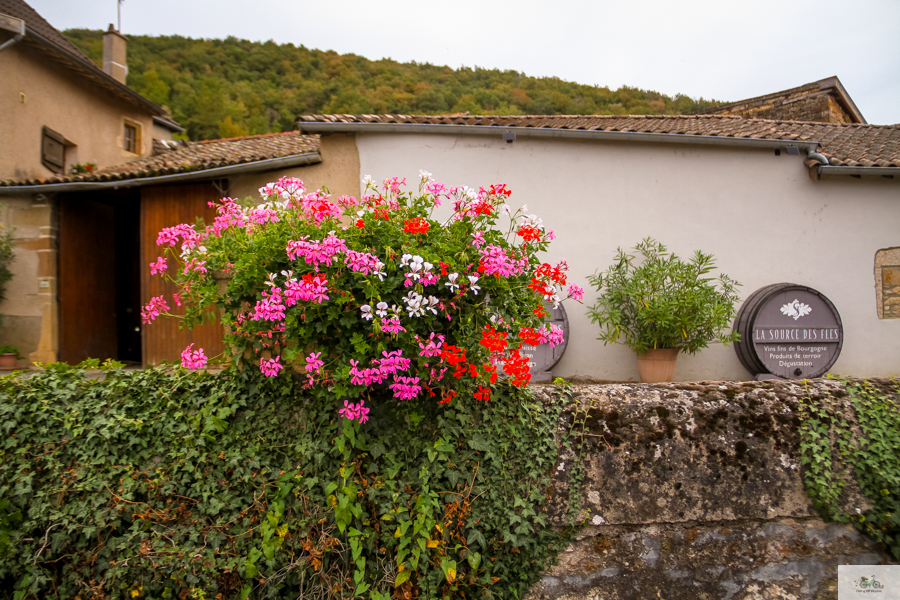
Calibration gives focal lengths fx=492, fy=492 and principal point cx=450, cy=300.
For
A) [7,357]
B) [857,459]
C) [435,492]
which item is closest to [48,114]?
[7,357]

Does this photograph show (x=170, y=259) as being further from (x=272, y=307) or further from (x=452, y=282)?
(x=452, y=282)

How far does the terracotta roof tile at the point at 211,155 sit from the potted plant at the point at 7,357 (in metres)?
2.63

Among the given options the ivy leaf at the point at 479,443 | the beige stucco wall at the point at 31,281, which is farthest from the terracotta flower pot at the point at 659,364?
the beige stucco wall at the point at 31,281

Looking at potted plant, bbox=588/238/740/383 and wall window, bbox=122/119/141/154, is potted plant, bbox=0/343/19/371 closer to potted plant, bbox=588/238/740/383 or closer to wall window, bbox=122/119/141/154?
wall window, bbox=122/119/141/154

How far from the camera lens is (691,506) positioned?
8.02 feet

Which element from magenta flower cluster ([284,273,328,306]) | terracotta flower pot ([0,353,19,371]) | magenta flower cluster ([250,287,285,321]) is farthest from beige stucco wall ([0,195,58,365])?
magenta flower cluster ([284,273,328,306])

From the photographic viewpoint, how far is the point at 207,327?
716 centimetres

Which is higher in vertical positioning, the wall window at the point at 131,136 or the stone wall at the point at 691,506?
the wall window at the point at 131,136

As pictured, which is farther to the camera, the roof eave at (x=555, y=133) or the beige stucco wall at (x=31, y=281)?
the beige stucco wall at (x=31, y=281)

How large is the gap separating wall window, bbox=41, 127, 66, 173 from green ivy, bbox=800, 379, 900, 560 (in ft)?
37.4

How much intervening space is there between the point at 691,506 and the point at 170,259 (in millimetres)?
7734

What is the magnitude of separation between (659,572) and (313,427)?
6.03 feet

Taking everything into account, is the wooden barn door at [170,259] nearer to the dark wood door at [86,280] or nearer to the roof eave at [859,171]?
the dark wood door at [86,280]

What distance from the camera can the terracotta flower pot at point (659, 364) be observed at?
5.65 m
